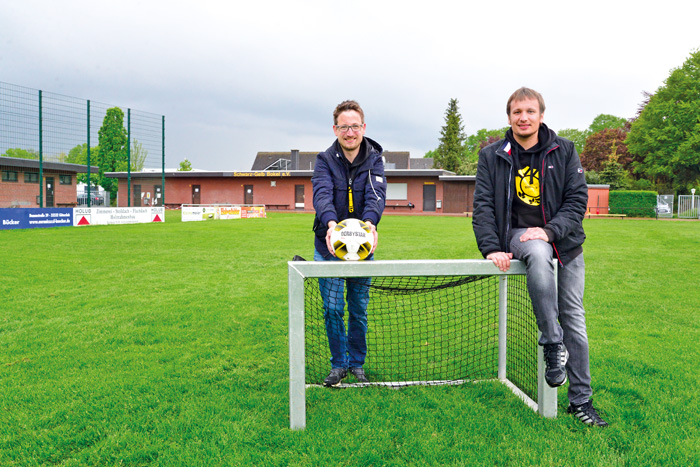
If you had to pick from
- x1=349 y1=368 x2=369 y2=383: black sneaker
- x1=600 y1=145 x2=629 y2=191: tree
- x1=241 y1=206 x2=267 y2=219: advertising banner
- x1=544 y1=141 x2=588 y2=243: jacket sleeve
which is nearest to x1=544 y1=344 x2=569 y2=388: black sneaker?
x1=544 y1=141 x2=588 y2=243: jacket sleeve

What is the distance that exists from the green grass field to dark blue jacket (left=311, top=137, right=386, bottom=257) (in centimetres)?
127

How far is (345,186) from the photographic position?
3482 mm

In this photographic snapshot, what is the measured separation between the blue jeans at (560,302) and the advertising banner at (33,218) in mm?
20915

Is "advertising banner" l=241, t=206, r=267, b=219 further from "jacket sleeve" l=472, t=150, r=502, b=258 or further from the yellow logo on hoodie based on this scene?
the yellow logo on hoodie

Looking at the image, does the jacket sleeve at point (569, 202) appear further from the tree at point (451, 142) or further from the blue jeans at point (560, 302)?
the tree at point (451, 142)

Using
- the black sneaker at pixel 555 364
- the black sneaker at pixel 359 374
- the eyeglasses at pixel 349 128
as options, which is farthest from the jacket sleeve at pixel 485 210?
the black sneaker at pixel 359 374

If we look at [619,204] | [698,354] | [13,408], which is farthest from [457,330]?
[619,204]

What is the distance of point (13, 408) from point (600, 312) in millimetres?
5956

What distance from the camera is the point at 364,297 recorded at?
3572mm

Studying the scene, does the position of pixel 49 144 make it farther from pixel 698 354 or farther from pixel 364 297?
pixel 698 354

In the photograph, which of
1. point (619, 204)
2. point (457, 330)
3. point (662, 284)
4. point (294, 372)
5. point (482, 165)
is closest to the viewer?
point (294, 372)

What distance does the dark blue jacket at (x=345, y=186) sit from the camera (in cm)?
341

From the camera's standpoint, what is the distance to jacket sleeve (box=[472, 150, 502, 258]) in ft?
9.71

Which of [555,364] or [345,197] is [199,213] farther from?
[555,364]
